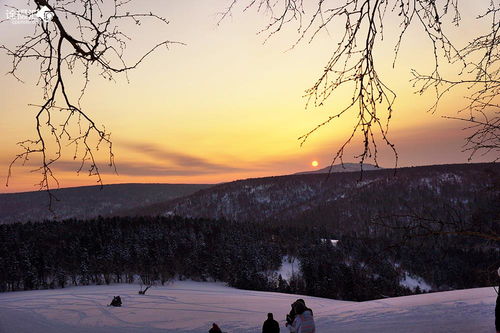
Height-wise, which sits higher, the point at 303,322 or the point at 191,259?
the point at 303,322

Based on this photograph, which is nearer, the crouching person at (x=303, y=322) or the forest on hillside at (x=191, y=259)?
the crouching person at (x=303, y=322)

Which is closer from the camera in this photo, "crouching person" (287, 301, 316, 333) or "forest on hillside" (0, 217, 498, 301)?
"crouching person" (287, 301, 316, 333)

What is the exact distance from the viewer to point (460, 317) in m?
14.1

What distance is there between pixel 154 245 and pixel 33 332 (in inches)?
3793

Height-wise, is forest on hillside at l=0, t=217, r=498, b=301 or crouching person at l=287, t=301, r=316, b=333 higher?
crouching person at l=287, t=301, r=316, b=333

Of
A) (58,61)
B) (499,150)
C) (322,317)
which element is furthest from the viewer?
(322,317)

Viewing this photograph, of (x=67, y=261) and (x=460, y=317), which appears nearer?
(x=460, y=317)

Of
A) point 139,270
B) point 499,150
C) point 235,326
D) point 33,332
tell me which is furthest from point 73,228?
point 499,150

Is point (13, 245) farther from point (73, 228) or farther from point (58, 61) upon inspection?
point (58, 61)

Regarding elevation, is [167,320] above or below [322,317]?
below

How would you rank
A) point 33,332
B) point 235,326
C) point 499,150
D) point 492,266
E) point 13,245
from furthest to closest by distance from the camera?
point 13,245 < point 33,332 < point 235,326 < point 492,266 < point 499,150

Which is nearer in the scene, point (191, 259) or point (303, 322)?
point (303, 322)

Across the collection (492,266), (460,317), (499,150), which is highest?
(499,150)

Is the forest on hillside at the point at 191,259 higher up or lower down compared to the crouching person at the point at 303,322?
lower down
